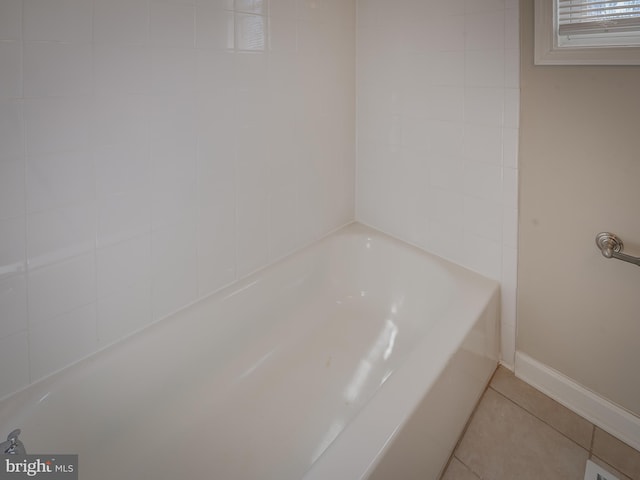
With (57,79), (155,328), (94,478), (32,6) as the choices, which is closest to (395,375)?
(155,328)

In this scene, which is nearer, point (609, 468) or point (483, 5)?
point (609, 468)

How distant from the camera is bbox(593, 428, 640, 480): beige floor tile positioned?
4.66 ft

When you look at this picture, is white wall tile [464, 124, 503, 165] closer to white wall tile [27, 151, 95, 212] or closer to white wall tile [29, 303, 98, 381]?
white wall tile [27, 151, 95, 212]

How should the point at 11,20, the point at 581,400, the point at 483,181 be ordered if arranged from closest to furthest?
the point at 11,20
the point at 581,400
the point at 483,181

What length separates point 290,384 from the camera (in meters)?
1.69

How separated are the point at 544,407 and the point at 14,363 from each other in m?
1.90

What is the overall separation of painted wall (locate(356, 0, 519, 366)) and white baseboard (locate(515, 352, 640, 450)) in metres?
0.11

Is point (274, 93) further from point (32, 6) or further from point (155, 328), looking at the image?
point (155, 328)

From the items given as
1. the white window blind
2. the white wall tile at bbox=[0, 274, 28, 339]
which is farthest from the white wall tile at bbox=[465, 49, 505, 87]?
the white wall tile at bbox=[0, 274, 28, 339]

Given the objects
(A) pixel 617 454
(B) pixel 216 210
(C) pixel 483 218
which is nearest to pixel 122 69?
(B) pixel 216 210

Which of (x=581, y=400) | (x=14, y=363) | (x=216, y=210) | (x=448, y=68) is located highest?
(x=448, y=68)

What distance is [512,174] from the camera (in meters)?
1.66

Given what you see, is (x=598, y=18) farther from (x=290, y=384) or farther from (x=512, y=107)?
(x=290, y=384)

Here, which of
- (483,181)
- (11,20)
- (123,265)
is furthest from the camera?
(483,181)
